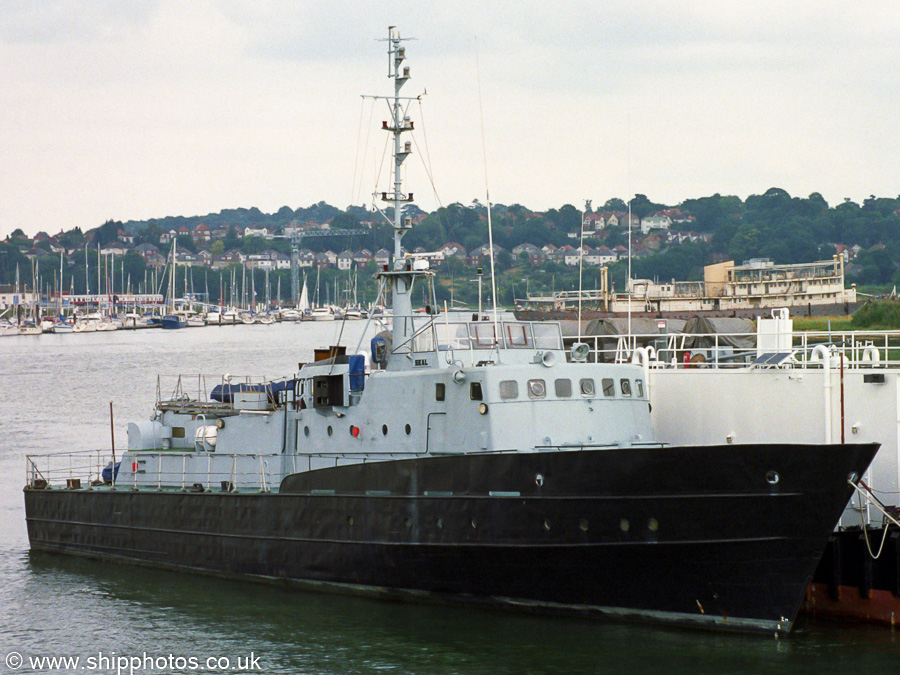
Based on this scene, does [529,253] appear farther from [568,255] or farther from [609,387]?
[609,387]

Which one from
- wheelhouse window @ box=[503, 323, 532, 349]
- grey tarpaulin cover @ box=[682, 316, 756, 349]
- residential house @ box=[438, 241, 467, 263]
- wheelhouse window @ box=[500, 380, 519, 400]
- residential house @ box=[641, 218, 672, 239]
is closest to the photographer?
wheelhouse window @ box=[500, 380, 519, 400]

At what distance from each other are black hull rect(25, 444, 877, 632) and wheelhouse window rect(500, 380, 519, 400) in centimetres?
114

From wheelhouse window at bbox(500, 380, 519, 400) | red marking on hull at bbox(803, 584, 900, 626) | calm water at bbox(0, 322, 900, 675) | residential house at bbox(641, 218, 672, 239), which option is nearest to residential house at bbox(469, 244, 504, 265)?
calm water at bbox(0, 322, 900, 675)

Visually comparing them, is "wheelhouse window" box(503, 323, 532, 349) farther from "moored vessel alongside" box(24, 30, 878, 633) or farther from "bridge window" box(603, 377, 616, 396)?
"bridge window" box(603, 377, 616, 396)

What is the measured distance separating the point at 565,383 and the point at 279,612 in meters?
6.41

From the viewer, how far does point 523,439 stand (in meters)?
17.9

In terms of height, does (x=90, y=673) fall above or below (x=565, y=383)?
below

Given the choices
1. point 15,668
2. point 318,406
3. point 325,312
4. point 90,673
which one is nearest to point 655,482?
point 318,406

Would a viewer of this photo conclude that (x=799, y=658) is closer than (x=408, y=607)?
Yes

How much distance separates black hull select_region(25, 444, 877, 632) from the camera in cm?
1609

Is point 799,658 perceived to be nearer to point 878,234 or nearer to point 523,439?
point 523,439

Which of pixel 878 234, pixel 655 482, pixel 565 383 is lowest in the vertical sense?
pixel 655 482

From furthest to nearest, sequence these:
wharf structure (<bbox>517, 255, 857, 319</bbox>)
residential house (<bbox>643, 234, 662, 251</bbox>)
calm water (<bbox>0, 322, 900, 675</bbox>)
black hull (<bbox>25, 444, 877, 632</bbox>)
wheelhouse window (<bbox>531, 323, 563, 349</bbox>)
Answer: residential house (<bbox>643, 234, 662, 251</bbox>) < wharf structure (<bbox>517, 255, 857, 319</bbox>) < wheelhouse window (<bbox>531, 323, 563, 349</bbox>) < calm water (<bbox>0, 322, 900, 675</bbox>) < black hull (<bbox>25, 444, 877, 632</bbox>)

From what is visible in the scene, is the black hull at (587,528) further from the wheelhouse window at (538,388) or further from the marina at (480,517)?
the wheelhouse window at (538,388)
